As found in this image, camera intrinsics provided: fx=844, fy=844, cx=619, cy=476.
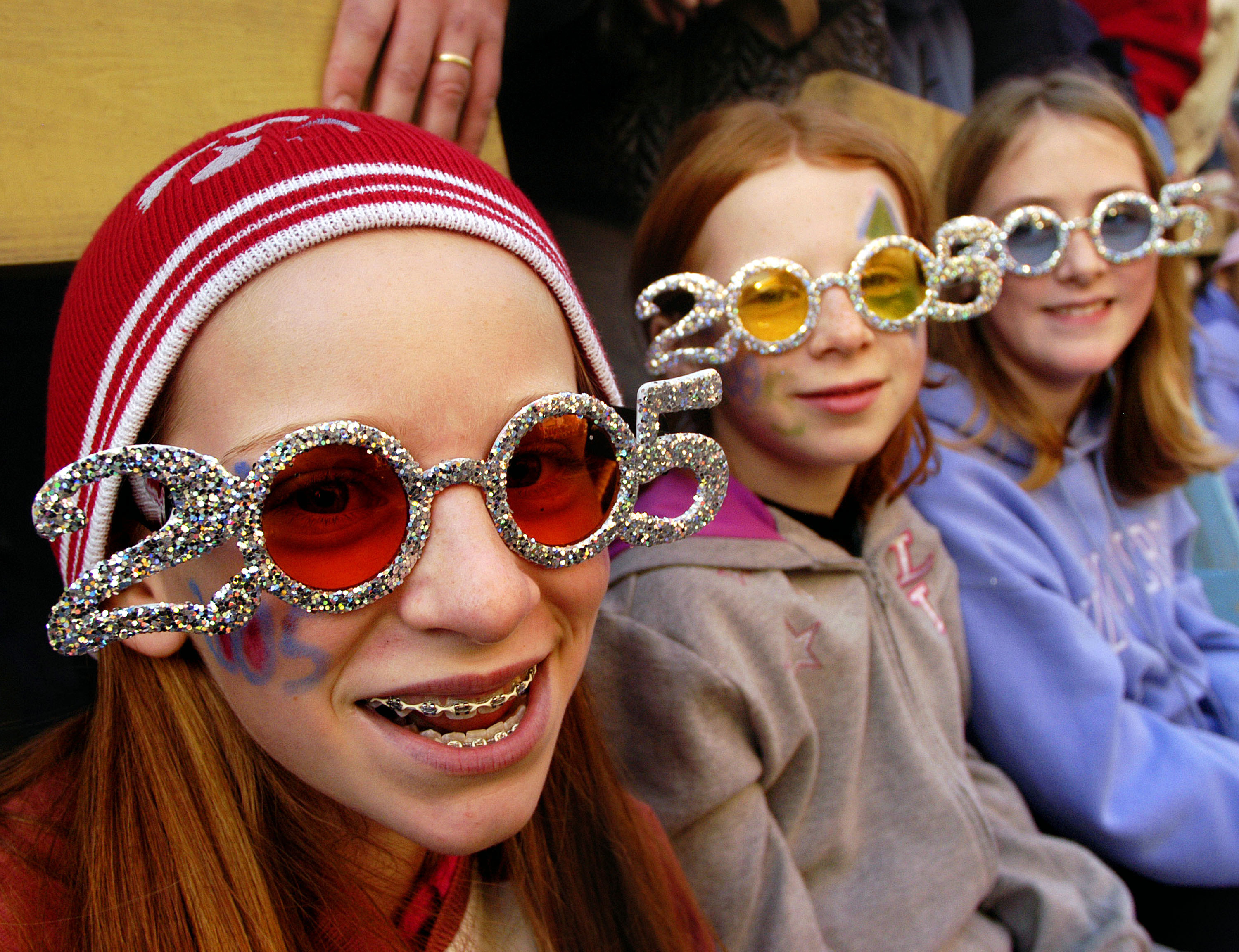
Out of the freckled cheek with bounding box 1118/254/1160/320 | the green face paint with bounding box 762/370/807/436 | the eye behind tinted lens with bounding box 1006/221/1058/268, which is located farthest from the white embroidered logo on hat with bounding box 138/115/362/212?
the freckled cheek with bounding box 1118/254/1160/320

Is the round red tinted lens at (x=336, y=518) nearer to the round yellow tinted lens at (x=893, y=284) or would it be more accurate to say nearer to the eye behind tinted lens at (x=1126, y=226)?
the round yellow tinted lens at (x=893, y=284)

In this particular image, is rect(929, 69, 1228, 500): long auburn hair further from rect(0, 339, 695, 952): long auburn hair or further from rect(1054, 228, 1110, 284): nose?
rect(0, 339, 695, 952): long auburn hair

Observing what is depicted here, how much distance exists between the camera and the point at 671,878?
3.39 ft

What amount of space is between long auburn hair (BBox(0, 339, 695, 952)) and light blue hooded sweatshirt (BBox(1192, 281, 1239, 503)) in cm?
240

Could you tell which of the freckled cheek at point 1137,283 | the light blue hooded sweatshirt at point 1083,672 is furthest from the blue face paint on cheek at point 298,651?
the freckled cheek at point 1137,283

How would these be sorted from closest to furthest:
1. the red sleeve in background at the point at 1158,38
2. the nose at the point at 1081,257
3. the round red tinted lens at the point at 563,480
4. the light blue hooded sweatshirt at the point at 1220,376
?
the round red tinted lens at the point at 563,480
the nose at the point at 1081,257
the light blue hooded sweatshirt at the point at 1220,376
the red sleeve in background at the point at 1158,38

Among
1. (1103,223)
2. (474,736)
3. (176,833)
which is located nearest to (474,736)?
(474,736)

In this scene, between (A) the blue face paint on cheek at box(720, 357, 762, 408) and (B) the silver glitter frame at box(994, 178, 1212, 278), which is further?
(B) the silver glitter frame at box(994, 178, 1212, 278)

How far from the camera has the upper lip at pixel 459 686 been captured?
0.67m

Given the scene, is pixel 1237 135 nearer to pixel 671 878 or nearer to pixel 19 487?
pixel 671 878

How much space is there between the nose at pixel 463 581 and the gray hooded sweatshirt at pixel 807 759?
540 mm

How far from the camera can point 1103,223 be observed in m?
1.58

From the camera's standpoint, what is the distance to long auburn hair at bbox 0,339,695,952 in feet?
2.25

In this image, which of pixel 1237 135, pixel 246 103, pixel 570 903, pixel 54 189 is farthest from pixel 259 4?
pixel 1237 135
